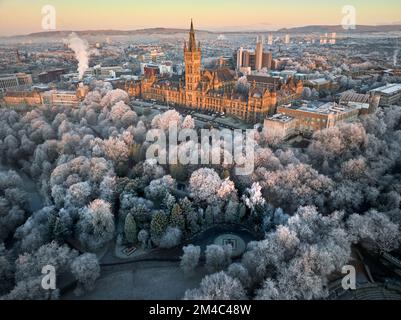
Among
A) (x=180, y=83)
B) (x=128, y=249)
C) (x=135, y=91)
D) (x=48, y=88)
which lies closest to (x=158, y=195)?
(x=128, y=249)

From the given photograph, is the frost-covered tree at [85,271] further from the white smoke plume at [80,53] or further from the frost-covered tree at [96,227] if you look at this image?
the white smoke plume at [80,53]

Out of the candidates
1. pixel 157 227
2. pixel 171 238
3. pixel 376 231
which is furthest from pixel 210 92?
pixel 376 231

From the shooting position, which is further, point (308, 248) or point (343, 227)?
point (343, 227)

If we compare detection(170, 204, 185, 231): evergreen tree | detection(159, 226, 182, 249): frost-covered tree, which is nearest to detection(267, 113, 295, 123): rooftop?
detection(170, 204, 185, 231): evergreen tree

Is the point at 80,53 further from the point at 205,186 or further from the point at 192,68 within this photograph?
the point at 205,186

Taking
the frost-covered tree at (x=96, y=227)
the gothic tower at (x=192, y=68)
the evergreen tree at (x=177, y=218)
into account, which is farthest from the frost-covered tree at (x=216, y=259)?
the gothic tower at (x=192, y=68)

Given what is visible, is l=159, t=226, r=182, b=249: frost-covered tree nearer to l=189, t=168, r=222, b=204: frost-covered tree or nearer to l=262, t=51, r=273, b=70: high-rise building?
l=189, t=168, r=222, b=204: frost-covered tree

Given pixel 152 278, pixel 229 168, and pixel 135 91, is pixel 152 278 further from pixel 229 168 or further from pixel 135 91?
pixel 135 91
